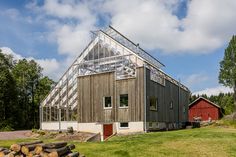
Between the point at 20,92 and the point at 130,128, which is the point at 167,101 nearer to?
the point at 130,128

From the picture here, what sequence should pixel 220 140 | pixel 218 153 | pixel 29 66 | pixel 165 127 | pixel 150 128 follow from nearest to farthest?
pixel 218 153
pixel 220 140
pixel 150 128
pixel 165 127
pixel 29 66

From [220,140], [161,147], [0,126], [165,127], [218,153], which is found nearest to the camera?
[218,153]

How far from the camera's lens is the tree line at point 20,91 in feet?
185

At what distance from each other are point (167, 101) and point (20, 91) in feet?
117

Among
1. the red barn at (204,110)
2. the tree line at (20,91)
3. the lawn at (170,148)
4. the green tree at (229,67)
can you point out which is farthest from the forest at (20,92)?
the lawn at (170,148)

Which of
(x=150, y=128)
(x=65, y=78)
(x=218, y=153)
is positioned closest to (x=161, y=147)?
(x=218, y=153)

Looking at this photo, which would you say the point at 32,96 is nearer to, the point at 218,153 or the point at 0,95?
the point at 0,95

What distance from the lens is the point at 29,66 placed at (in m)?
67.7

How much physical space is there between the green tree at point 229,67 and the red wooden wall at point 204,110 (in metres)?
4.87

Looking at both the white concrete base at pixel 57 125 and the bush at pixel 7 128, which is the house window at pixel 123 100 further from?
the bush at pixel 7 128

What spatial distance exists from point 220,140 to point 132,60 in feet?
45.4

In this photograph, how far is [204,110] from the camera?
6925 cm

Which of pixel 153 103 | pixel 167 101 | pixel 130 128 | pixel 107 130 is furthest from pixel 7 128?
pixel 130 128

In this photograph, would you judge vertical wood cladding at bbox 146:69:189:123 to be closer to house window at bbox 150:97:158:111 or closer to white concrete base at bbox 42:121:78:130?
house window at bbox 150:97:158:111
